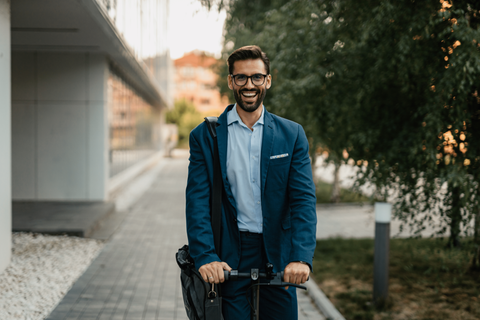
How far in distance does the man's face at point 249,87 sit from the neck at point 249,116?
9cm

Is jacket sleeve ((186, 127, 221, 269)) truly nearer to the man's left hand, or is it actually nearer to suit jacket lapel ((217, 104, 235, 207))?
suit jacket lapel ((217, 104, 235, 207))

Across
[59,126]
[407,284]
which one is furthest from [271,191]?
[59,126]

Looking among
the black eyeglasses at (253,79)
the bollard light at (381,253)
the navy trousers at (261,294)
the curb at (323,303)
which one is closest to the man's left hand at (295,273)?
the navy trousers at (261,294)

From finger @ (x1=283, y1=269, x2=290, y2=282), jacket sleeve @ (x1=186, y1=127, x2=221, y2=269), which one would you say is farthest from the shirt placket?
finger @ (x1=283, y1=269, x2=290, y2=282)

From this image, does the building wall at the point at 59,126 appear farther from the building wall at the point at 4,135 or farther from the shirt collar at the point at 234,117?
the shirt collar at the point at 234,117

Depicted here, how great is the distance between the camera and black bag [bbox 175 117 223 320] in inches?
85.8

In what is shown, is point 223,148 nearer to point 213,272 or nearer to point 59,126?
point 213,272

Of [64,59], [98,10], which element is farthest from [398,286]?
[64,59]

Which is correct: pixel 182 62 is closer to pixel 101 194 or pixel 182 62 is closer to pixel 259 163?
pixel 101 194

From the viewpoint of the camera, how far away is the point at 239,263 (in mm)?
2375

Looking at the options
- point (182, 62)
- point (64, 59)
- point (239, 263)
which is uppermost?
point (182, 62)

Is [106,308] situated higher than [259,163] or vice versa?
[259,163]

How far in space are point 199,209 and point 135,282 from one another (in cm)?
347

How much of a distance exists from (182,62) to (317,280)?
95.6 m
